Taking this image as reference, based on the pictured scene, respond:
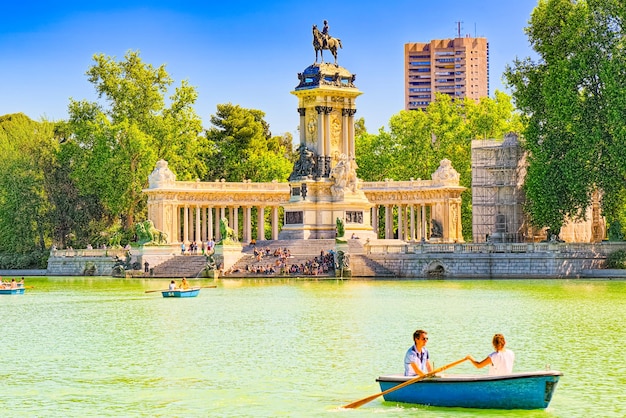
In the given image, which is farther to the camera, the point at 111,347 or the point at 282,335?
the point at 282,335

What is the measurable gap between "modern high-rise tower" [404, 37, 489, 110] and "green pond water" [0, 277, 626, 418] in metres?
130

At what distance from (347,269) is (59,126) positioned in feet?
124

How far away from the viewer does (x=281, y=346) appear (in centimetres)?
3055

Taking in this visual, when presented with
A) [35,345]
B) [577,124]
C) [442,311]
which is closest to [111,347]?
[35,345]

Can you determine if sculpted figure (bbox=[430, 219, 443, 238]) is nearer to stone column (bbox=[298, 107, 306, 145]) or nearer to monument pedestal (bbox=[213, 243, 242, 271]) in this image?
stone column (bbox=[298, 107, 306, 145])

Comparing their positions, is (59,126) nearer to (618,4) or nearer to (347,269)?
(347,269)

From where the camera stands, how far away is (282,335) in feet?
109

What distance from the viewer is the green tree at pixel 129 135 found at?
294 ft

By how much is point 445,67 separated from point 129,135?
97681mm

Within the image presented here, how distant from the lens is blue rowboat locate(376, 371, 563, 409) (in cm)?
2002

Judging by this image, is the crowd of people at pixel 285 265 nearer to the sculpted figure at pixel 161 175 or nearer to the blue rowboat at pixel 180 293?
the blue rowboat at pixel 180 293

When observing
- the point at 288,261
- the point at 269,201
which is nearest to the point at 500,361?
the point at 288,261

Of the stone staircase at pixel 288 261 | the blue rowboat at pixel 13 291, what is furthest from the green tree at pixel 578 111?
the blue rowboat at pixel 13 291

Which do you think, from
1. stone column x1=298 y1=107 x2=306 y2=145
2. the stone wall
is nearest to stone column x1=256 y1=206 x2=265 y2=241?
stone column x1=298 y1=107 x2=306 y2=145
